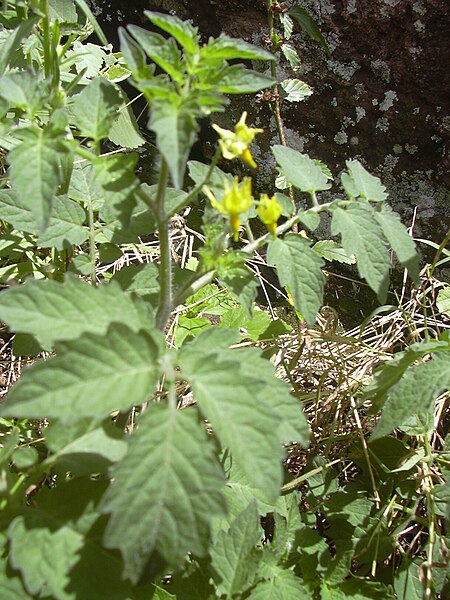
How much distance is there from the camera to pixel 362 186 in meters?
1.27

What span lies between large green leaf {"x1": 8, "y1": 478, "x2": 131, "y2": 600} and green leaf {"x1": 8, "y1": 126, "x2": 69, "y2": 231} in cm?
45

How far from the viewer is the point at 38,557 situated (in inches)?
34.4

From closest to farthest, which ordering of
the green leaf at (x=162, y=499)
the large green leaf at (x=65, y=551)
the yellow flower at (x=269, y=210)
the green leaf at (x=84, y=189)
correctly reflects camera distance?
the green leaf at (x=162, y=499), the large green leaf at (x=65, y=551), the yellow flower at (x=269, y=210), the green leaf at (x=84, y=189)

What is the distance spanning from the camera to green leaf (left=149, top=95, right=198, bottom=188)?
2.74 ft

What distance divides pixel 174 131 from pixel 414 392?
706mm

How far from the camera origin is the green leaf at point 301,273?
1.15m

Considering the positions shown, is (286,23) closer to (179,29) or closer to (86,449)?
(179,29)

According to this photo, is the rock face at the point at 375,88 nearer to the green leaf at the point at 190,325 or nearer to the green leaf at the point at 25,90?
the green leaf at the point at 190,325

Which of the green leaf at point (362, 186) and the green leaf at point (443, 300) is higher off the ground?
the green leaf at point (362, 186)

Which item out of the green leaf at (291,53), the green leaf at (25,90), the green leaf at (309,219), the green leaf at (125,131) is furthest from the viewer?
the green leaf at (125,131)

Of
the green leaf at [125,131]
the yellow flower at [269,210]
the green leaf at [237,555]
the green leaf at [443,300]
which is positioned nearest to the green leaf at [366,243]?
the yellow flower at [269,210]

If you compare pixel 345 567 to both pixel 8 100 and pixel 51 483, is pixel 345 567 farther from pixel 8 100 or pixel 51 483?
pixel 8 100

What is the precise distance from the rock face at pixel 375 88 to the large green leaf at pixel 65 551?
160cm

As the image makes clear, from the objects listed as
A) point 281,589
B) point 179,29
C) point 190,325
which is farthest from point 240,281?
point 190,325
